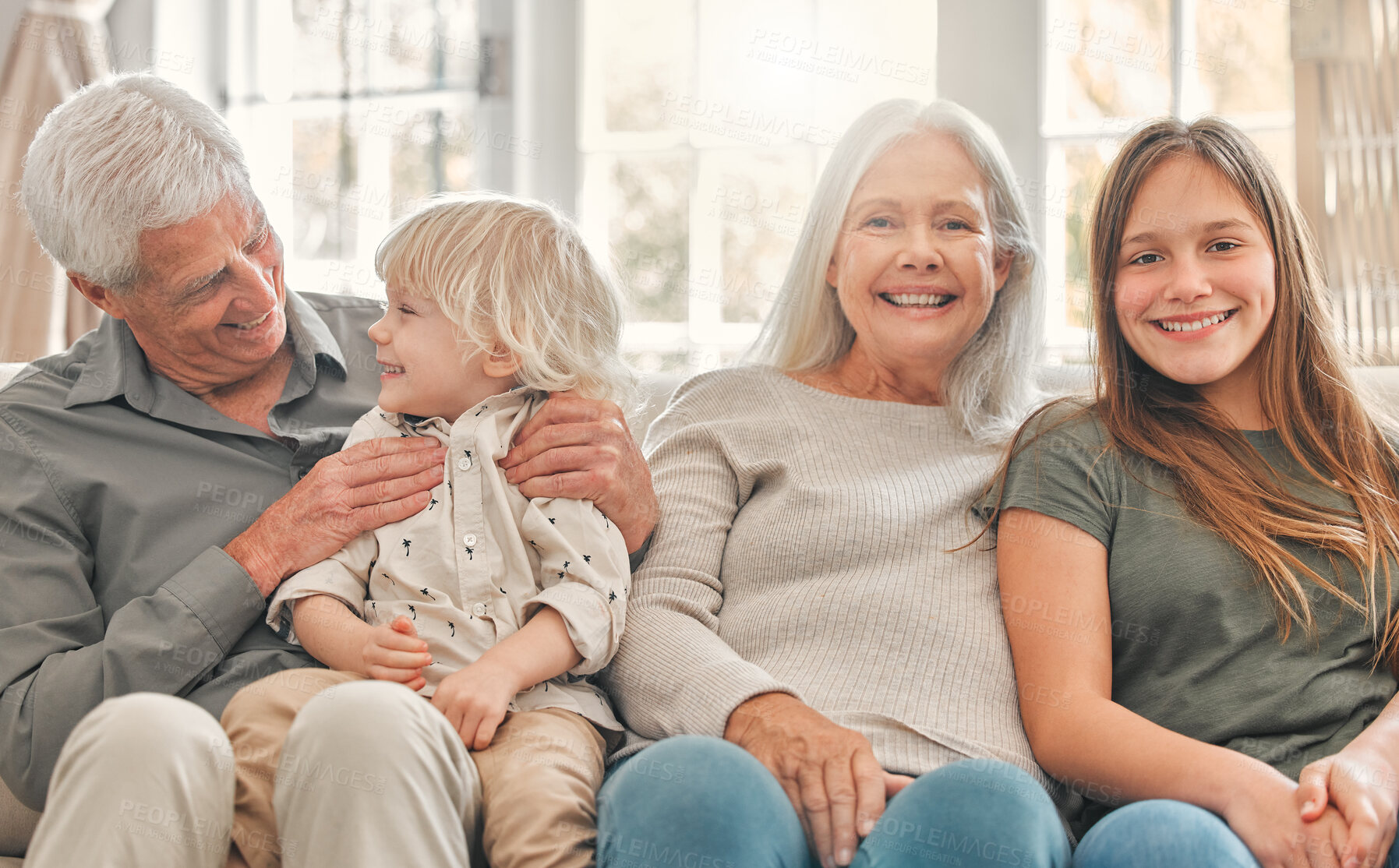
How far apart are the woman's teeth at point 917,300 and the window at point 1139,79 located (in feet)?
5.58

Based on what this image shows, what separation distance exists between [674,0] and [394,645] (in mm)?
2879

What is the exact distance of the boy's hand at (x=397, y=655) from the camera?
3.57 feet

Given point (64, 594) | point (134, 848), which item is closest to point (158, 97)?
point (64, 594)

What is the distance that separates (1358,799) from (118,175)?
1.52 meters

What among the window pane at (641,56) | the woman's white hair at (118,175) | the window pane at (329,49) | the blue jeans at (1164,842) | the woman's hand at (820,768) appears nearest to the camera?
the blue jeans at (1164,842)

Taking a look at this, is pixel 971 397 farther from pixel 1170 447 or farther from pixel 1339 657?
pixel 1339 657

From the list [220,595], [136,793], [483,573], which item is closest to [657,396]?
[483,573]

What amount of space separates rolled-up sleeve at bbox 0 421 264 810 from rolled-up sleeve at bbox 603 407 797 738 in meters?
0.45

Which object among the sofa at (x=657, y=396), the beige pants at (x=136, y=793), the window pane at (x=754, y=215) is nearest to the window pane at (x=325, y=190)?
the window pane at (x=754, y=215)

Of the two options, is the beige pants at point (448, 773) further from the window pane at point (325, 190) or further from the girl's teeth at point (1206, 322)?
the window pane at point (325, 190)

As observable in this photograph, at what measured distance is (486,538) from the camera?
1231 millimetres

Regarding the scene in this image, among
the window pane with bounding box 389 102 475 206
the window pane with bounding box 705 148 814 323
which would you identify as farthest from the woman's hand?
the window pane with bounding box 389 102 475 206

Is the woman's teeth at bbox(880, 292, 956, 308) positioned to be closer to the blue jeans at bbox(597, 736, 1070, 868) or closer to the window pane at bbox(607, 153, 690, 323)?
the blue jeans at bbox(597, 736, 1070, 868)

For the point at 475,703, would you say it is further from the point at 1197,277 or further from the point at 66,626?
the point at 1197,277
